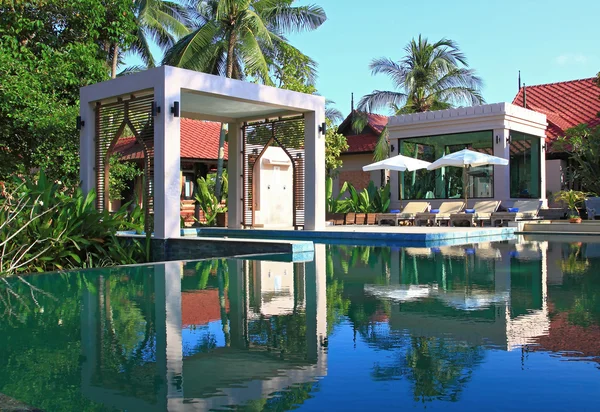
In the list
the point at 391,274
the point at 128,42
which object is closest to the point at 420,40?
the point at 128,42

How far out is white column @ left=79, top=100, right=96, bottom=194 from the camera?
14375mm

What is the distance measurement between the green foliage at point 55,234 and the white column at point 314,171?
5.19m

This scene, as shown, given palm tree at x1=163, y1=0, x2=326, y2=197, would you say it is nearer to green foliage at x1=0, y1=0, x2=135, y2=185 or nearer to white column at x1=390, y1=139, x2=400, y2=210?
green foliage at x1=0, y1=0, x2=135, y2=185

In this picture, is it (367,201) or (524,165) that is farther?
(367,201)

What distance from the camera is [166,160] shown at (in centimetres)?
1240

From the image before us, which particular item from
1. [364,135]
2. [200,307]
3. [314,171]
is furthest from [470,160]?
[200,307]

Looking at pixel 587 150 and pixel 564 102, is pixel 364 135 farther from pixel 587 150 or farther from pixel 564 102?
pixel 587 150

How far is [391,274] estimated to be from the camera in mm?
8352

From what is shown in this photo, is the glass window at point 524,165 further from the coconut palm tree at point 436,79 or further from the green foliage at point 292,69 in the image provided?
the green foliage at point 292,69

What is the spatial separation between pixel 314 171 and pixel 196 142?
14.9m

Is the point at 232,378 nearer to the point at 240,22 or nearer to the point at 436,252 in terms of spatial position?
the point at 436,252

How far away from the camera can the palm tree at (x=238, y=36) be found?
884 inches

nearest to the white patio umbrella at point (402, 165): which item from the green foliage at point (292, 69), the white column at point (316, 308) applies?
the green foliage at point (292, 69)

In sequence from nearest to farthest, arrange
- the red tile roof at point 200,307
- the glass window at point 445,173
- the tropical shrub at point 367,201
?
the red tile roof at point 200,307 < the glass window at point 445,173 < the tropical shrub at point 367,201
